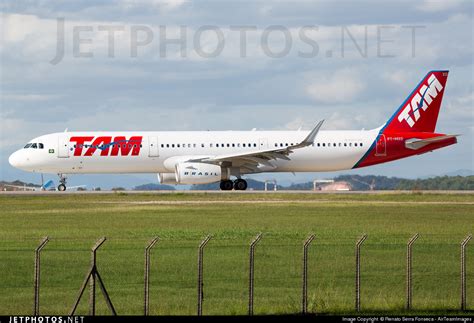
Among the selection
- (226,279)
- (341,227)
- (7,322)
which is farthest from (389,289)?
(341,227)

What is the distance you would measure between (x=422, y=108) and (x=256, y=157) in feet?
40.0

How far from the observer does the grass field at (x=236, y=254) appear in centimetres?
2319

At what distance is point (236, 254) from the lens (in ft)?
102

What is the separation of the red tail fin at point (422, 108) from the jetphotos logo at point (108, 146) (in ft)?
53.4

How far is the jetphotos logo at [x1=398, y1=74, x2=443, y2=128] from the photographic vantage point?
70812mm

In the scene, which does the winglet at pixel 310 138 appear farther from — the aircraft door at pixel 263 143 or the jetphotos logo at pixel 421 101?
the jetphotos logo at pixel 421 101

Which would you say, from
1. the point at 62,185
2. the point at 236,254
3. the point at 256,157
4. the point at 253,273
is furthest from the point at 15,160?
the point at 253,273

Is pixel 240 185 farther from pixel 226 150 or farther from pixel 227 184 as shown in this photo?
pixel 226 150

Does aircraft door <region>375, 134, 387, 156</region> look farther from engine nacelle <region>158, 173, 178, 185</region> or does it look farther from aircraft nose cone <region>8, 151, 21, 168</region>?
aircraft nose cone <region>8, 151, 21, 168</region>

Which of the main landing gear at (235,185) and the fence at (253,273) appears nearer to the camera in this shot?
the fence at (253,273)

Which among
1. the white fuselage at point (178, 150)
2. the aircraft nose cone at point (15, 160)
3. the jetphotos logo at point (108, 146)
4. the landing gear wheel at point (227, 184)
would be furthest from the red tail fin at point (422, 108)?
the aircraft nose cone at point (15, 160)

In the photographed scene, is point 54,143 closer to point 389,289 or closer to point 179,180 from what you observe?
point 179,180

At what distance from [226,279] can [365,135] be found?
44506 mm

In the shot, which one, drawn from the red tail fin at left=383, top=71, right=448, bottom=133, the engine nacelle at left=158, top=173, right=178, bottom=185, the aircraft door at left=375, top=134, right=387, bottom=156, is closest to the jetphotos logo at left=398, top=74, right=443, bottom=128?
the red tail fin at left=383, top=71, right=448, bottom=133
